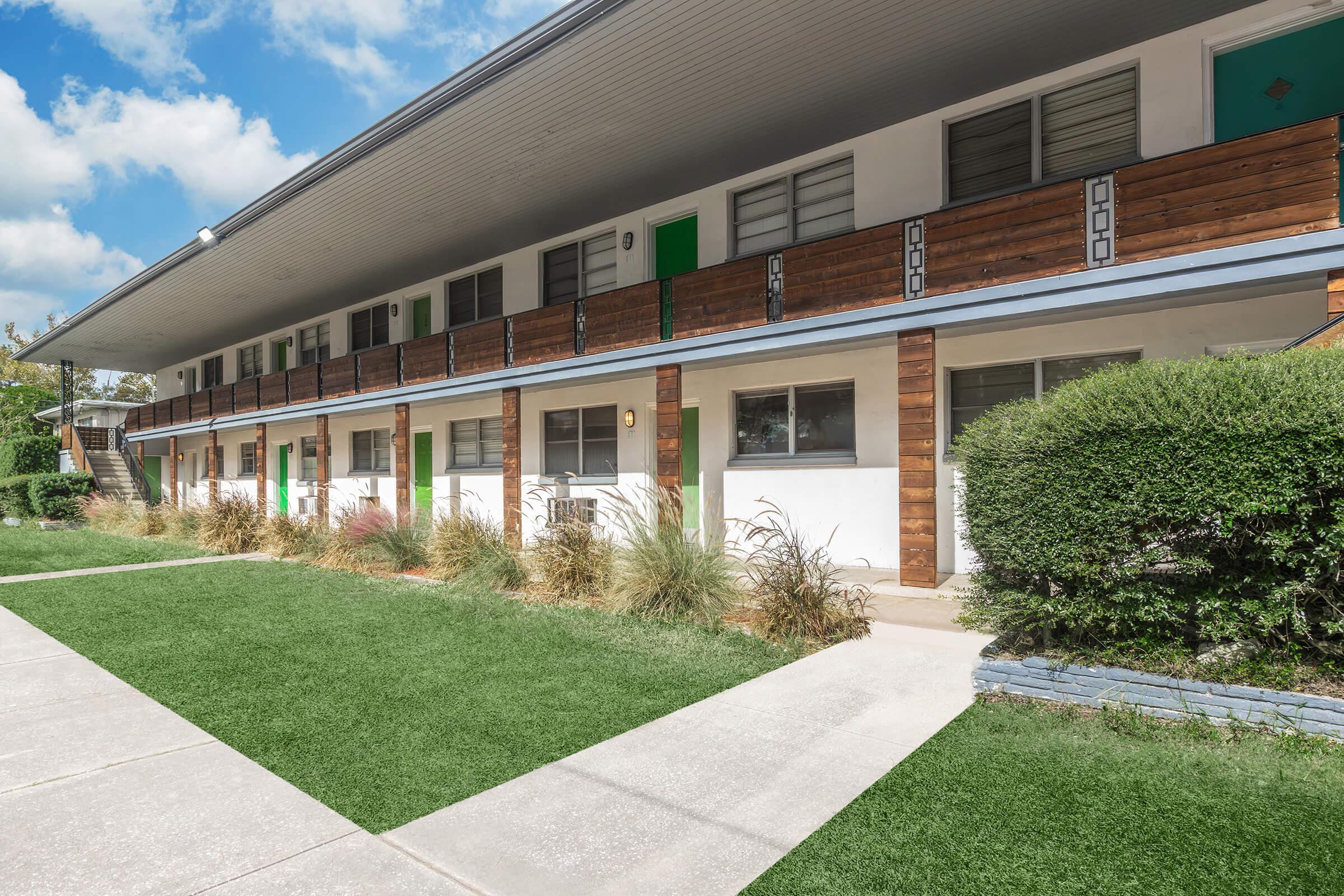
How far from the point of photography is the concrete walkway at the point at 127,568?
428 inches

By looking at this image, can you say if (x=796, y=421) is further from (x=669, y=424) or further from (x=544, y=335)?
(x=544, y=335)

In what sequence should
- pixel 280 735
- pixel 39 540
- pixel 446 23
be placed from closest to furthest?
pixel 280 735, pixel 39 540, pixel 446 23

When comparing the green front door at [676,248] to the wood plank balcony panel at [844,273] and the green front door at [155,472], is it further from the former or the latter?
the green front door at [155,472]

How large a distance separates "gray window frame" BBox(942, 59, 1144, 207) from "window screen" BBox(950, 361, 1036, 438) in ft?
0.67

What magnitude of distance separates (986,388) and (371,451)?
16107 millimetres

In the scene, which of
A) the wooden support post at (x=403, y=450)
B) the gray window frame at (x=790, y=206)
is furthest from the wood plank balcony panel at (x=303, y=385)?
the gray window frame at (x=790, y=206)

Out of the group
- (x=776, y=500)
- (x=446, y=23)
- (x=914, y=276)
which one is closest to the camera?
(x=914, y=276)

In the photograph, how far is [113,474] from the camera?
85.5 ft

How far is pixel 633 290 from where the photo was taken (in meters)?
11.7

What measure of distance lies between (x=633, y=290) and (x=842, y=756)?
904 cm

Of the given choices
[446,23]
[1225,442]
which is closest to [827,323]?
[1225,442]

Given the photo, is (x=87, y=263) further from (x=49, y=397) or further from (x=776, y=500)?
(x=776, y=500)

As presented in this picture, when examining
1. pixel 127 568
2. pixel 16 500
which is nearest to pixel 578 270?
pixel 127 568

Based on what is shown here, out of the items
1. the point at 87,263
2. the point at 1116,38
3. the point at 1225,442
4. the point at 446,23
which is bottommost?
the point at 1225,442
